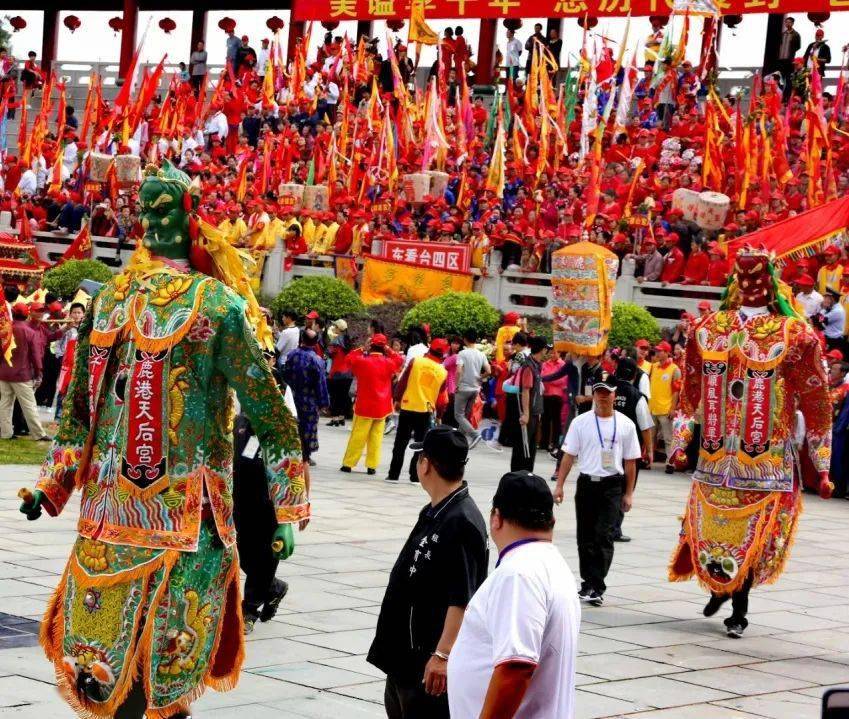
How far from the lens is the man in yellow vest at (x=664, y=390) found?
18.5 m

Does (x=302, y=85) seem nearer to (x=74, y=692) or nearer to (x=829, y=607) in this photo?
(x=829, y=607)

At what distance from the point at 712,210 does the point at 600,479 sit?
12.4 metres

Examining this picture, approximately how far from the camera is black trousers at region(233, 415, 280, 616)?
25.4ft

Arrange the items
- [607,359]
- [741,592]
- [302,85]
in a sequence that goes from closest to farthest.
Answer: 1. [741,592]
2. [607,359]
3. [302,85]

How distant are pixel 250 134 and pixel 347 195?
204 inches

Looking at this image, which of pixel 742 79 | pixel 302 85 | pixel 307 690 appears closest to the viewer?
pixel 307 690

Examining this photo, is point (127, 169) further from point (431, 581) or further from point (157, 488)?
point (431, 581)

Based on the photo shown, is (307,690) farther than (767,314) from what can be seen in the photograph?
No

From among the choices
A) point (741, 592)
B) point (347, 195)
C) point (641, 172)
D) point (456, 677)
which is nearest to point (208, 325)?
point (456, 677)

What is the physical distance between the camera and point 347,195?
2712 centimetres

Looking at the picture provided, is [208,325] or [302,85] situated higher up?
[302,85]

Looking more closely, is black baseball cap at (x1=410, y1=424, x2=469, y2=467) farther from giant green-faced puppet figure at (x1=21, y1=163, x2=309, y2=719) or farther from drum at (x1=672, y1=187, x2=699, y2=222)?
drum at (x1=672, y1=187, x2=699, y2=222)

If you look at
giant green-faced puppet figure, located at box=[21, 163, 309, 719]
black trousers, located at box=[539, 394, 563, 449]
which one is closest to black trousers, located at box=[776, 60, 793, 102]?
black trousers, located at box=[539, 394, 563, 449]

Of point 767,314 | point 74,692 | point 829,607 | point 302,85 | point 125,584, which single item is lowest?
point 829,607
